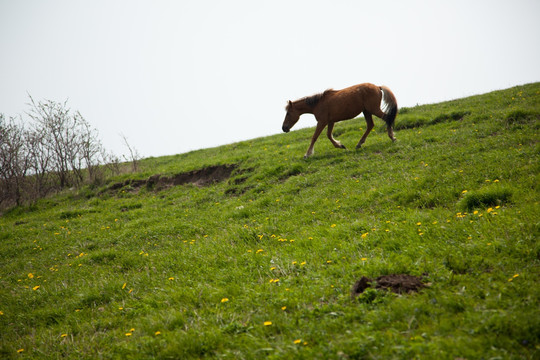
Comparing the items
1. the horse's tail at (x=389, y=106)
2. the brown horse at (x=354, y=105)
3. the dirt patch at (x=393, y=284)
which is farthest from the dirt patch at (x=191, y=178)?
the dirt patch at (x=393, y=284)

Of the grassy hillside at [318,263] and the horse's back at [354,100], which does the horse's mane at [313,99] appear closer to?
the horse's back at [354,100]

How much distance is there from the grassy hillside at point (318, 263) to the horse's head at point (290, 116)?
2644mm

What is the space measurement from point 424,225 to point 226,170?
10475 mm

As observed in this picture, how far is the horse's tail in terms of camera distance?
11.6 m

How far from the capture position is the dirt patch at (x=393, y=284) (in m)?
3.76

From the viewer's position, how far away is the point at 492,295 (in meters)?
3.36

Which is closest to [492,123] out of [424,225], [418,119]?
[418,119]

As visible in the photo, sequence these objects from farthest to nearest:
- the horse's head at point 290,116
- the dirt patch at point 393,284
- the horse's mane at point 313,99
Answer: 1. the horse's head at point 290,116
2. the horse's mane at point 313,99
3. the dirt patch at point 393,284

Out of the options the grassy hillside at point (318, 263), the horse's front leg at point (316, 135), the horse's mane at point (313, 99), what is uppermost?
the horse's mane at point (313, 99)

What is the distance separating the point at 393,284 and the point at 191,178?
12.7m

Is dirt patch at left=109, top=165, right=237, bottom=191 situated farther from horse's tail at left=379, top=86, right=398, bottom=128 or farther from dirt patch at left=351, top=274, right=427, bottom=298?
dirt patch at left=351, top=274, right=427, bottom=298

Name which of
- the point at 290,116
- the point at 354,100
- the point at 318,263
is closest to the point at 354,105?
the point at 354,100

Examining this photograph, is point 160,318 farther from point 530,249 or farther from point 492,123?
point 492,123

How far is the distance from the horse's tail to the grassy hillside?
2.66 ft
